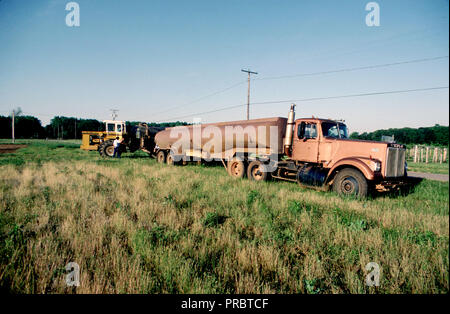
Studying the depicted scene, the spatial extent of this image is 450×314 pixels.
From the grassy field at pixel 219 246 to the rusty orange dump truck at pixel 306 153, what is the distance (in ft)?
4.67

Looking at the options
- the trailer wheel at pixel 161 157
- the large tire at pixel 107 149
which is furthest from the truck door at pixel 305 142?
the large tire at pixel 107 149

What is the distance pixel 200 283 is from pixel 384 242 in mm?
3351

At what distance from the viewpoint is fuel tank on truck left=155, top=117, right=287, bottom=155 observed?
9675 mm

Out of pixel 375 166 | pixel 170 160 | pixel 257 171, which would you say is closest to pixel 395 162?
pixel 375 166

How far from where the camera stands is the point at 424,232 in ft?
13.3

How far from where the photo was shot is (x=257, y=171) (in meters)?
10.7

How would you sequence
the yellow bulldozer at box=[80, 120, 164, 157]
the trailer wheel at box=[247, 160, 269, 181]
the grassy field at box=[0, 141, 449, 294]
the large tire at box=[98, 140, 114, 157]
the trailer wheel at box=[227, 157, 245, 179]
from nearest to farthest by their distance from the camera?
the grassy field at box=[0, 141, 449, 294]
the trailer wheel at box=[247, 160, 269, 181]
the trailer wheel at box=[227, 157, 245, 179]
the yellow bulldozer at box=[80, 120, 164, 157]
the large tire at box=[98, 140, 114, 157]

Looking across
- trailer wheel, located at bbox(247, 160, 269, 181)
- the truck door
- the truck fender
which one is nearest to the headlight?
the truck fender

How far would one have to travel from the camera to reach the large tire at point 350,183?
282 inches

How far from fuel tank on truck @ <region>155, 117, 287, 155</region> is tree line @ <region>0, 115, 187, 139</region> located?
79249mm

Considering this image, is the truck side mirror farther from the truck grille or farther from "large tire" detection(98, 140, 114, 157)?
"large tire" detection(98, 140, 114, 157)
